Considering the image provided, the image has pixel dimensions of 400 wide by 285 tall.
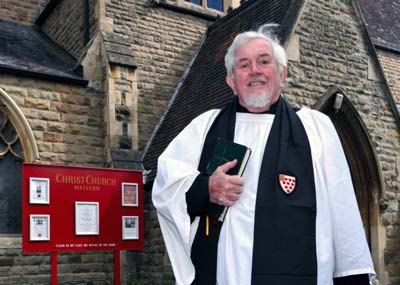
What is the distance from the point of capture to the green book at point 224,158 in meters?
2.39

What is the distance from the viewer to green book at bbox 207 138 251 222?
2.39 meters

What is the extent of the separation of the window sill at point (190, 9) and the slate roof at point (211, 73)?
0.44 metres

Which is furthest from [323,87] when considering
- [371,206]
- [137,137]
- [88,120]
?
[88,120]

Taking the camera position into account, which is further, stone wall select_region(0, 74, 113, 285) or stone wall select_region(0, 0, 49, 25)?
stone wall select_region(0, 0, 49, 25)

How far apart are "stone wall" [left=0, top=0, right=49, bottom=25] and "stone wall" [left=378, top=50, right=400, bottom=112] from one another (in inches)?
418

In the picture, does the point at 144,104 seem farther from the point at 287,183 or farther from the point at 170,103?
the point at 287,183

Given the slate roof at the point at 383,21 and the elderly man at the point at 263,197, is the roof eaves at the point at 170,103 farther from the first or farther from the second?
the slate roof at the point at 383,21

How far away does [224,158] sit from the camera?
7.97 feet

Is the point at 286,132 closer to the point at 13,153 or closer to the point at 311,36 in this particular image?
the point at 311,36

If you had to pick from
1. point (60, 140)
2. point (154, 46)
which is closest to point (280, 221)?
point (60, 140)

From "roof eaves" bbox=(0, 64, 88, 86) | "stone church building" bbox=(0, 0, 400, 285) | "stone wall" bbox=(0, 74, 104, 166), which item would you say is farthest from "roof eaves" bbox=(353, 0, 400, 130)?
"roof eaves" bbox=(0, 64, 88, 86)

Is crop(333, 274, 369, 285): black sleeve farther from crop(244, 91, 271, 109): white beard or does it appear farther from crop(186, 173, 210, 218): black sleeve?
crop(244, 91, 271, 109): white beard

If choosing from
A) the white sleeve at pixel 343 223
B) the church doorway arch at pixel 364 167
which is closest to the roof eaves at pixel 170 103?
the church doorway arch at pixel 364 167

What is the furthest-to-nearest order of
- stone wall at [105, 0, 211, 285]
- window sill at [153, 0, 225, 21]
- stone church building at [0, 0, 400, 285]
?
1. window sill at [153, 0, 225, 21]
2. stone wall at [105, 0, 211, 285]
3. stone church building at [0, 0, 400, 285]
